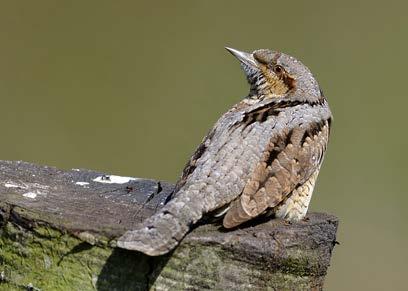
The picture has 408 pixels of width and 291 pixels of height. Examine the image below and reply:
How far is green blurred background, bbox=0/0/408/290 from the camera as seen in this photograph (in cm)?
835

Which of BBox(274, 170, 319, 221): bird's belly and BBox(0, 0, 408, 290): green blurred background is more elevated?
BBox(0, 0, 408, 290): green blurred background

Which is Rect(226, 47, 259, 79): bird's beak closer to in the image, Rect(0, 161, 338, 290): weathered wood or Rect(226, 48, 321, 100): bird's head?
Rect(226, 48, 321, 100): bird's head

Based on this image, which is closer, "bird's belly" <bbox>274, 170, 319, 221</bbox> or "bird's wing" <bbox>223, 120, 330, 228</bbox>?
"bird's wing" <bbox>223, 120, 330, 228</bbox>

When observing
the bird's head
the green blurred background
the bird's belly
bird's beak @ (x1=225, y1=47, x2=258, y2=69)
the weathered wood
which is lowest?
the weathered wood

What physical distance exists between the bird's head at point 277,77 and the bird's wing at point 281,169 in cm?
26

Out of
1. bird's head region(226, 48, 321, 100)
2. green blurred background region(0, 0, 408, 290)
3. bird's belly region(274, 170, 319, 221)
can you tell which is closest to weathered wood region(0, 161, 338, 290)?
bird's belly region(274, 170, 319, 221)

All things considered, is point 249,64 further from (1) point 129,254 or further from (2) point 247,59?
(1) point 129,254

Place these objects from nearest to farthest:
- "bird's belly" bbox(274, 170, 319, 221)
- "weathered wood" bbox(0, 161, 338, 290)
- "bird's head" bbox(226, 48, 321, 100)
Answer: "weathered wood" bbox(0, 161, 338, 290) < "bird's belly" bbox(274, 170, 319, 221) < "bird's head" bbox(226, 48, 321, 100)

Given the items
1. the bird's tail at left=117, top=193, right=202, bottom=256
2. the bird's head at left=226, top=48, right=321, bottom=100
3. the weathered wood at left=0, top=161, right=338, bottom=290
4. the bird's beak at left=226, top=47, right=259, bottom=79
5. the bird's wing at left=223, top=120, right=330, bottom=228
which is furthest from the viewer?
the bird's beak at left=226, top=47, right=259, bottom=79

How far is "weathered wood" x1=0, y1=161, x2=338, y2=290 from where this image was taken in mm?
3080

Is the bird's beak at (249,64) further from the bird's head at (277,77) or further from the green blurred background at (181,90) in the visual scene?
the green blurred background at (181,90)

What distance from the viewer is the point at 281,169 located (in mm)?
3854

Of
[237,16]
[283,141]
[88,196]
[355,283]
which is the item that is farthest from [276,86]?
[237,16]

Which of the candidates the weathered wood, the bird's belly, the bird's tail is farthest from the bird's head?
the bird's tail
